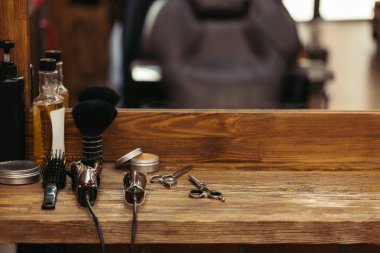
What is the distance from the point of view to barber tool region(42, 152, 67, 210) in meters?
1.45

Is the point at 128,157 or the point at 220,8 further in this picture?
the point at 220,8

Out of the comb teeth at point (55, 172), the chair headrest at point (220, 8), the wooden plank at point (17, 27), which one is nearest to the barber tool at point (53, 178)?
the comb teeth at point (55, 172)

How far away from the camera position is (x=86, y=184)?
146 centimetres

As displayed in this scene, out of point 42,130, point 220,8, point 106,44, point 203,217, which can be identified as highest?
point 220,8

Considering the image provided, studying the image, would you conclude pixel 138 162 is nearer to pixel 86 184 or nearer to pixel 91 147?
pixel 91 147

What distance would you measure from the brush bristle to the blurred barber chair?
180 centimetres

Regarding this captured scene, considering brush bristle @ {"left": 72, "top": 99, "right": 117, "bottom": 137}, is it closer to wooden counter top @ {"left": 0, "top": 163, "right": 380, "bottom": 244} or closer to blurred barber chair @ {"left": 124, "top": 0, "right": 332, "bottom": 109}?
wooden counter top @ {"left": 0, "top": 163, "right": 380, "bottom": 244}

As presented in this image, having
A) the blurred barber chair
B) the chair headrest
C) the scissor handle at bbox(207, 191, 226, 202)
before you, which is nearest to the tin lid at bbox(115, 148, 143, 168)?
the scissor handle at bbox(207, 191, 226, 202)

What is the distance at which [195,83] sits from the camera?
3.66 m

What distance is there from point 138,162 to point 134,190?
0.71 feet

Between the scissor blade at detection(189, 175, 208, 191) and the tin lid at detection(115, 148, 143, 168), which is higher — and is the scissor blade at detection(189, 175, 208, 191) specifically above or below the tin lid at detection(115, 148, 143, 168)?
below

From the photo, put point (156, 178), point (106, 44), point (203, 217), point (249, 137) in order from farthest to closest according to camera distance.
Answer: point (106, 44) < point (249, 137) < point (156, 178) < point (203, 217)

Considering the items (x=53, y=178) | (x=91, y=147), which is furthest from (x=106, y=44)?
(x=53, y=178)

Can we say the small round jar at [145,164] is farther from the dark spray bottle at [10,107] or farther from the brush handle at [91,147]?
the dark spray bottle at [10,107]
